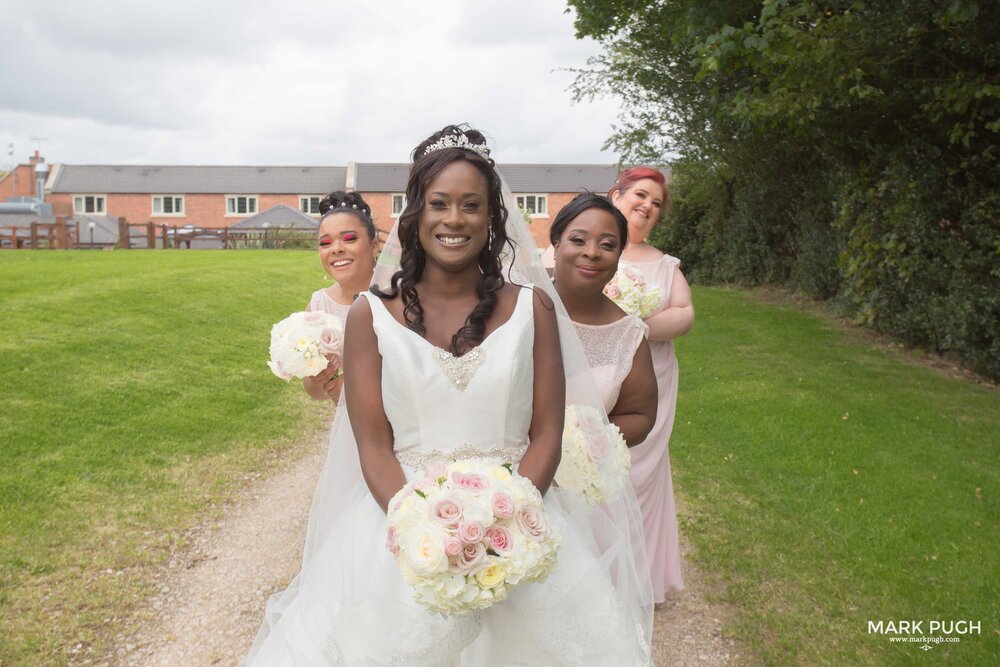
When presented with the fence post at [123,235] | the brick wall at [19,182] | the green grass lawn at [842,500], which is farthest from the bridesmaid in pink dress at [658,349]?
the brick wall at [19,182]

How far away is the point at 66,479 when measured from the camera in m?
7.36

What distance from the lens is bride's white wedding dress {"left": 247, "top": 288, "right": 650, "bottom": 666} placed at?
112 inches

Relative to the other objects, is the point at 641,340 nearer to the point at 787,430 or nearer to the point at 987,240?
the point at 787,430

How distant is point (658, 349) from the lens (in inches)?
212

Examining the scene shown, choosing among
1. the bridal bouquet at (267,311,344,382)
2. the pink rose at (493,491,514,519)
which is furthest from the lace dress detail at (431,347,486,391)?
the bridal bouquet at (267,311,344,382)

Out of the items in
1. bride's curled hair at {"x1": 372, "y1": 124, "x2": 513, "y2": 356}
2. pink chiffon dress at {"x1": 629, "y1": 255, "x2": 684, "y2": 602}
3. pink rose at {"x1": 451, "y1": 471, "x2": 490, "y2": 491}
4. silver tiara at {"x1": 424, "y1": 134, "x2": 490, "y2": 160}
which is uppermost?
silver tiara at {"x1": 424, "y1": 134, "x2": 490, "y2": 160}

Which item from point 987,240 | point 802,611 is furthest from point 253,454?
point 987,240

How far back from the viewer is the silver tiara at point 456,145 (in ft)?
10.6

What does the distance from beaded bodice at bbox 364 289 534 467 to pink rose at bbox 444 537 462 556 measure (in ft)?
2.09

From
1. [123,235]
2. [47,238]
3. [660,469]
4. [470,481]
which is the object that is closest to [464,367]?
[470,481]

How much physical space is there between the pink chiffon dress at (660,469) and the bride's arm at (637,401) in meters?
1.10

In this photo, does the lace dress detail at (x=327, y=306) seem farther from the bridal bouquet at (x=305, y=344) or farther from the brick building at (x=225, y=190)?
the brick building at (x=225, y=190)

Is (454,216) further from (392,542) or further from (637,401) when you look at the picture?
(637,401)

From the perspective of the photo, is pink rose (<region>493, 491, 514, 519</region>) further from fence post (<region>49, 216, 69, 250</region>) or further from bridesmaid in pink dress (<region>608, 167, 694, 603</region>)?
fence post (<region>49, 216, 69, 250</region>)
